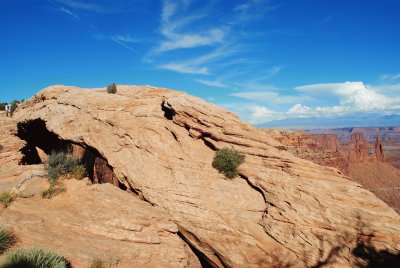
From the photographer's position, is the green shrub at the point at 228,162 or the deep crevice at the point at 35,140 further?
the deep crevice at the point at 35,140

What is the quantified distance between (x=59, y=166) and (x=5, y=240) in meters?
6.27

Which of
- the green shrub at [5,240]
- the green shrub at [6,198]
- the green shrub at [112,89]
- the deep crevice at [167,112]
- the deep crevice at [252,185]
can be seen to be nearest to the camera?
the green shrub at [5,240]

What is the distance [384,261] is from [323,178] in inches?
168

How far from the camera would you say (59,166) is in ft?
55.5

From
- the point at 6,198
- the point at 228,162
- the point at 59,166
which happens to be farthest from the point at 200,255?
the point at 6,198

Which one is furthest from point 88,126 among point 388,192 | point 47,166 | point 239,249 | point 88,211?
point 388,192

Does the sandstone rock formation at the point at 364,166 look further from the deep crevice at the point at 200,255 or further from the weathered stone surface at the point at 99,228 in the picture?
the weathered stone surface at the point at 99,228

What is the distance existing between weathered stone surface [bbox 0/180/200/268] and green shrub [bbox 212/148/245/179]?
3812mm

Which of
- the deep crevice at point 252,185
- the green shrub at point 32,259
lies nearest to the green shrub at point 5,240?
the green shrub at point 32,259

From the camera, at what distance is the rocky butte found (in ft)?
43.6

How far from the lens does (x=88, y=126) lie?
788 inches

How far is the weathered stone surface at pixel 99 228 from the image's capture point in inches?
487

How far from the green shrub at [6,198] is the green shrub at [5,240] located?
9.20ft

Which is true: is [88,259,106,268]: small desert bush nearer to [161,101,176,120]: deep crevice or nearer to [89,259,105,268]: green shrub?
[89,259,105,268]: green shrub
